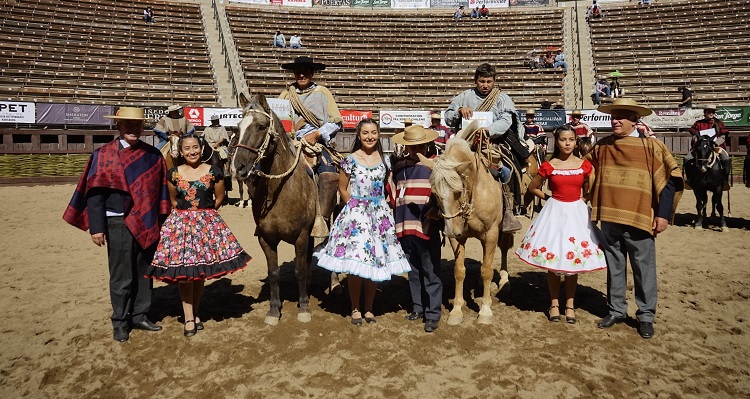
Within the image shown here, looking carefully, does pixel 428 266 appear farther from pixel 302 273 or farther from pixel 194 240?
pixel 194 240

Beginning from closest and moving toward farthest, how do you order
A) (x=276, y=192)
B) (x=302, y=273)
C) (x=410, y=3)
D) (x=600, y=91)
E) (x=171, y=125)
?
(x=276, y=192) → (x=302, y=273) → (x=171, y=125) → (x=600, y=91) → (x=410, y=3)

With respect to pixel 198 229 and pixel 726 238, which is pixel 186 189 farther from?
pixel 726 238

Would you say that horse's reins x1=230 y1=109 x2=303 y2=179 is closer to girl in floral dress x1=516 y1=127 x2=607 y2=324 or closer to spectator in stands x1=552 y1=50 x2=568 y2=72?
girl in floral dress x1=516 y1=127 x2=607 y2=324

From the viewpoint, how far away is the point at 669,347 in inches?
163

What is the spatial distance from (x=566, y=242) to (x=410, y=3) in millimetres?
33123

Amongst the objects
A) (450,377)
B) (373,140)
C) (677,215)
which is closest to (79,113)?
(373,140)

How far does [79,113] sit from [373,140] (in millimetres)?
18457

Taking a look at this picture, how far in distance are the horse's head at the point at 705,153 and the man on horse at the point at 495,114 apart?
229 inches

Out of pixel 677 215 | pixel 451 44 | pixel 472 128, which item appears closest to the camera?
pixel 472 128

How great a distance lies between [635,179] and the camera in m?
4.38

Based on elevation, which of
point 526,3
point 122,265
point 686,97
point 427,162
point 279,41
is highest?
point 526,3

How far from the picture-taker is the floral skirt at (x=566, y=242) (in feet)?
14.8

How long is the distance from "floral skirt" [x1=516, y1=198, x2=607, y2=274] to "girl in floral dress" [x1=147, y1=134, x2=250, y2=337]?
3.09m

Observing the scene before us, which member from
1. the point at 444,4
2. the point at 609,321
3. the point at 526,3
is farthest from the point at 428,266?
the point at 526,3
